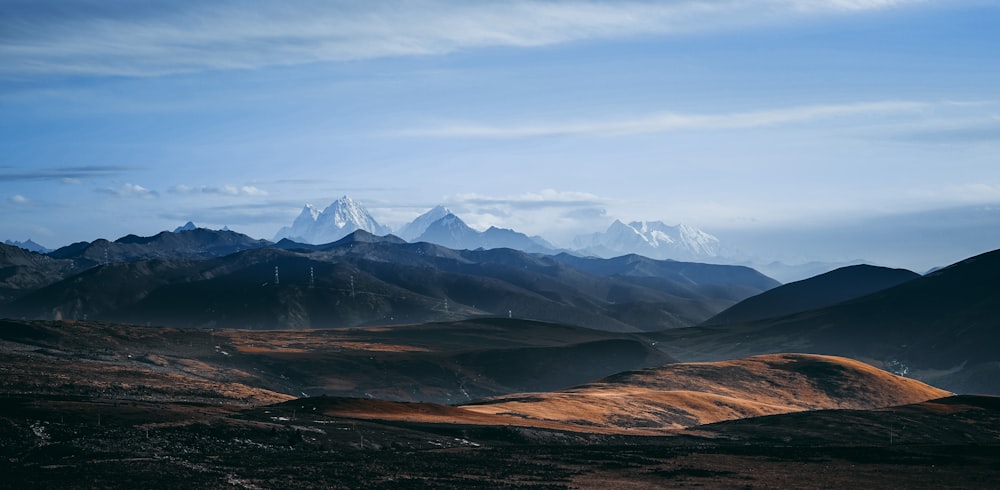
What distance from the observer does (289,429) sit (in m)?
78.5

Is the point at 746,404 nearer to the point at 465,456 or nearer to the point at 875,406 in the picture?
the point at 875,406

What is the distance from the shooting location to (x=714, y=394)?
152m

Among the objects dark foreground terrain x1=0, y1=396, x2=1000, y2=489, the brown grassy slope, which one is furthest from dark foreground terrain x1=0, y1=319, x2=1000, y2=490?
the brown grassy slope

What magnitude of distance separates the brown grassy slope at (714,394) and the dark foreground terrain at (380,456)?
24951mm

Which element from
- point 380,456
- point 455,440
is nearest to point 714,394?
point 455,440

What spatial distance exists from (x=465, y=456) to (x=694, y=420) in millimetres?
62715

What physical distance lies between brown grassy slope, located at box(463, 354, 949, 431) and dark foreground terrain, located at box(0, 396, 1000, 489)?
982 inches

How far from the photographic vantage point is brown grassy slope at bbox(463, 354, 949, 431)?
11988 cm

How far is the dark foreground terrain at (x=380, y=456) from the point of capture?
6097 centimetres

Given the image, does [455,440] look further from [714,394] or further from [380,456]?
[714,394]

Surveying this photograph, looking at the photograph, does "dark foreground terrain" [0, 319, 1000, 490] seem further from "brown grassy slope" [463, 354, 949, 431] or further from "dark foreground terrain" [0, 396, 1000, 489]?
"brown grassy slope" [463, 354, 949, 431]

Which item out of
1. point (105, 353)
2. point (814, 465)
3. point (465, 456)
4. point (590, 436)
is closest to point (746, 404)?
point (590, 436)

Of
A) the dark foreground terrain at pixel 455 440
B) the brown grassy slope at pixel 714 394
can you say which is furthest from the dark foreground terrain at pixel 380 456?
the brown grassy slope at pixel 714 394

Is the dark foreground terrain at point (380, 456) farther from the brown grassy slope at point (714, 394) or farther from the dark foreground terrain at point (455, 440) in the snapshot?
the brown grassy slope at point (714, 394)
